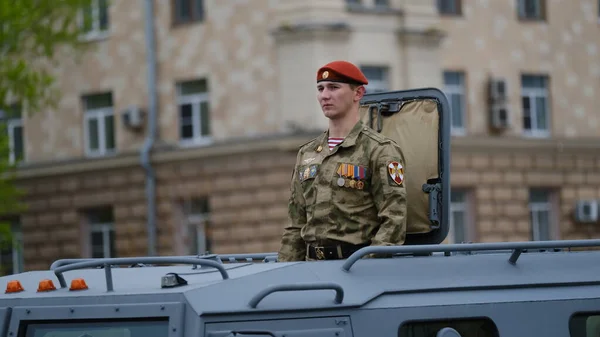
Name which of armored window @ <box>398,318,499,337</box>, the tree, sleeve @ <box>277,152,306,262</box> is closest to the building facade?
the tree

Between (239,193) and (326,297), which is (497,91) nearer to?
(239,193)

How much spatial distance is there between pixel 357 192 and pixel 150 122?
23.3 m

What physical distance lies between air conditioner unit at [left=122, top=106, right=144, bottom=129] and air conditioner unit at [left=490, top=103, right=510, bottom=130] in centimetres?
693

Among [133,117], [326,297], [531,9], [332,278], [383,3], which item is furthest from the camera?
[531,9]

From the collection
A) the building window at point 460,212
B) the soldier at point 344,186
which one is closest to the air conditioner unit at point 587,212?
the building window at point 460,212

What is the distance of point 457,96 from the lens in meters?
29.8

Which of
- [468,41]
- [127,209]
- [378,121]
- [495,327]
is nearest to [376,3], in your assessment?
[468,41]

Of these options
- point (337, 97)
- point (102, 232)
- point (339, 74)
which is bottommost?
point (102, 232)

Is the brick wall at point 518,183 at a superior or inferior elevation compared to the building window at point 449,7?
inferior

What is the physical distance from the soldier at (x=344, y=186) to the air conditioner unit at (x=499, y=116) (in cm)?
2307

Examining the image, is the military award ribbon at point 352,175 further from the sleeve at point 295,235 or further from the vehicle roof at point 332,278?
the vehicle roof at point 332,278

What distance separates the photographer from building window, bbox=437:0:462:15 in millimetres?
29797

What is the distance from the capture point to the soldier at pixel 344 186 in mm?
6664

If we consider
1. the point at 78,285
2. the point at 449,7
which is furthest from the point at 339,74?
the point at 449,7
